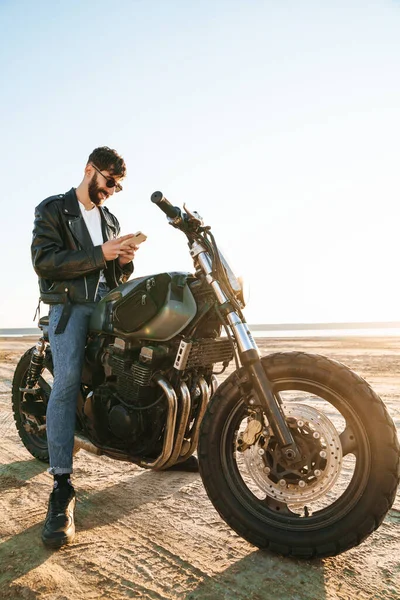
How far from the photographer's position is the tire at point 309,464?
2010 millimetres

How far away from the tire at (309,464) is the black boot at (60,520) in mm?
773

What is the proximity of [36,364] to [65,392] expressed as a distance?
1.12m

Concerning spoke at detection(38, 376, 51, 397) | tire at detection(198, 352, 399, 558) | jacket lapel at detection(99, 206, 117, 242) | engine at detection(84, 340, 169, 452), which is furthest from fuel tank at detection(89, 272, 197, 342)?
spoke at detection(38, 376, 51, 397)

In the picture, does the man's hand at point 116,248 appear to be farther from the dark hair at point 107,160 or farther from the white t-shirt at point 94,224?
the dark hair at point 107,160

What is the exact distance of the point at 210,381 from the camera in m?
2.94

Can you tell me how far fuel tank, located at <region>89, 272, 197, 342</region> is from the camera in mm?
2588

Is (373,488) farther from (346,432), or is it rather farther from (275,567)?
(275,567)

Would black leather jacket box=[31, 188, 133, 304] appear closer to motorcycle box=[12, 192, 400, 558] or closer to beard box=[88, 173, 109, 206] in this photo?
beard box=[88, 173, 109, 206]

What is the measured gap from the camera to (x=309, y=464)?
2.19 m

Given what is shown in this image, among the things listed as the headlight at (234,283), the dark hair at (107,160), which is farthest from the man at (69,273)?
the headlight at (234,283)

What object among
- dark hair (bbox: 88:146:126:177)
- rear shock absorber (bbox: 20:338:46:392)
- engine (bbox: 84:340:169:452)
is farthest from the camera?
rear shock absorber (bbox: 20:338:46:392)

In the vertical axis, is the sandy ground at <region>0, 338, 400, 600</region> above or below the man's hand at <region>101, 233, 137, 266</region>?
below

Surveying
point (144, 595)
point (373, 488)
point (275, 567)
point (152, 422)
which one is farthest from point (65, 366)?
point (373, 488)

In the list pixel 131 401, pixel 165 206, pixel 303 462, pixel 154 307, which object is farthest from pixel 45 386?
pixel 303 462
